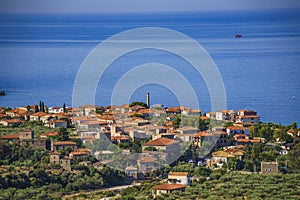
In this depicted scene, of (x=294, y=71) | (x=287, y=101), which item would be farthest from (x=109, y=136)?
(x=294, y=71)

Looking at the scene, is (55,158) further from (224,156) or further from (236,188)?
(236,188)

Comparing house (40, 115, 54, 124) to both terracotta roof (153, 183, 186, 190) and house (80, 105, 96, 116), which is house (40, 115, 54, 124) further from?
terracotta roof (153, 183, 186, 190)

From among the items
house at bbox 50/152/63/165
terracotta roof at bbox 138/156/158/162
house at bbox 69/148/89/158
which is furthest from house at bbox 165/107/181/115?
house at bbox 50/152/63/165

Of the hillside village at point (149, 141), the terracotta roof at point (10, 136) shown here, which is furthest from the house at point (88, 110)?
the terracotta roof at point (10, 136)

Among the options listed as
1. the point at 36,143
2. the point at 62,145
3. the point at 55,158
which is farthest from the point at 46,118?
the point at 55,158

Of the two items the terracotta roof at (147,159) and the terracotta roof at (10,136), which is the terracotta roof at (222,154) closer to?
the terracotta roof at (147,159)

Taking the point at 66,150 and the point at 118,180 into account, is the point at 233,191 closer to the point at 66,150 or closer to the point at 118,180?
the point at 118,180

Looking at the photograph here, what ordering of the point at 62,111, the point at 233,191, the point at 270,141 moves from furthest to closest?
the point at 62,111, the point at 270,141, the point at 233,191
